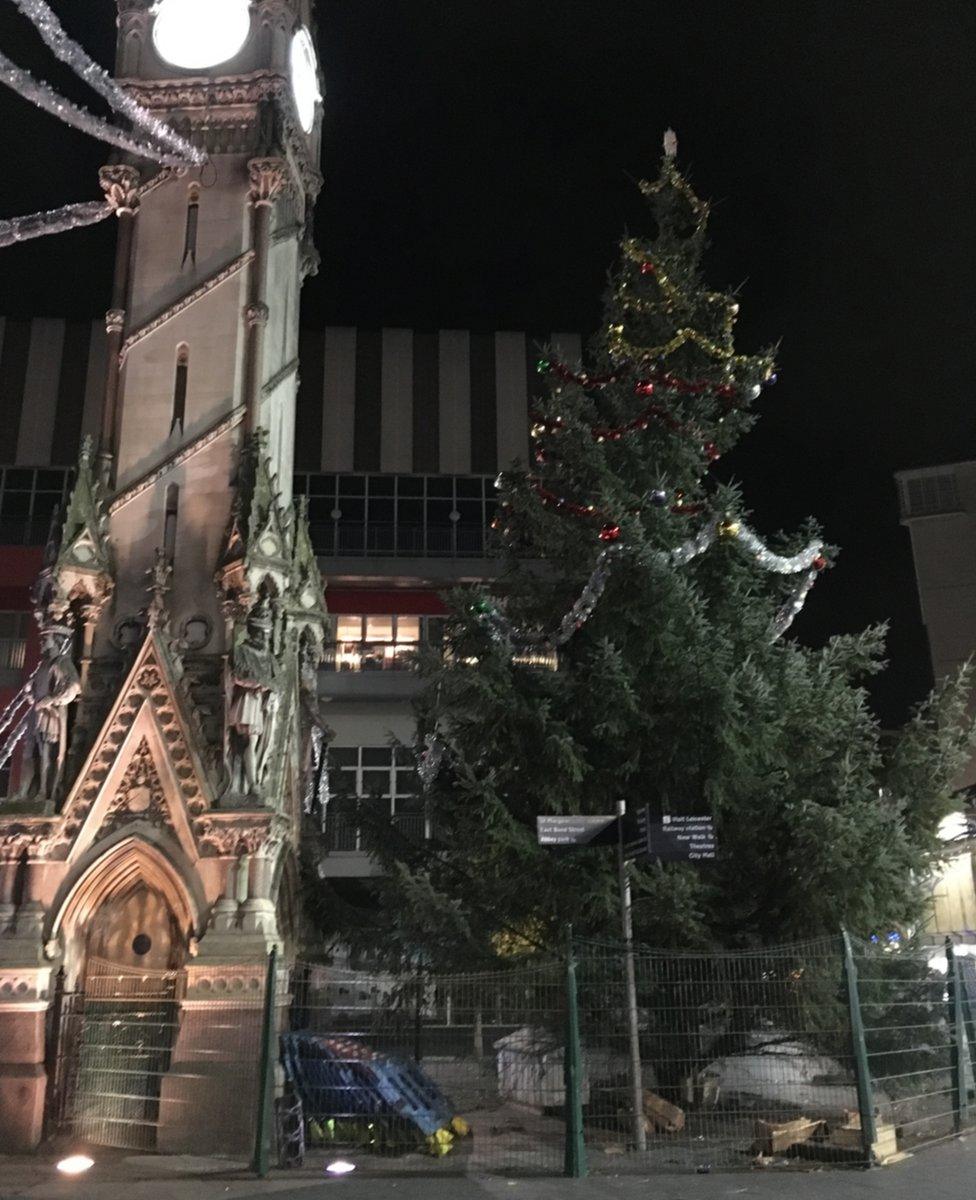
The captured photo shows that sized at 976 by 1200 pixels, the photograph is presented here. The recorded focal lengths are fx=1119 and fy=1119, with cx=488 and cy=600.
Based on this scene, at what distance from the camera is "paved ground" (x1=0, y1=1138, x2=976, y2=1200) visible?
960 centimetres

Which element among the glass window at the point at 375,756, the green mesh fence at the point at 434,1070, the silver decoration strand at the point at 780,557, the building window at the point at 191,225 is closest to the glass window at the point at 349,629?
the glass window at the point at 375,756

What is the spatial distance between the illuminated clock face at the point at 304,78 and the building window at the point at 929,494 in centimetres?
3832

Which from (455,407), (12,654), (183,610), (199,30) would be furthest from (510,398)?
(183,610)

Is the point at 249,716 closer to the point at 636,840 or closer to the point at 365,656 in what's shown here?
the point at 636,840

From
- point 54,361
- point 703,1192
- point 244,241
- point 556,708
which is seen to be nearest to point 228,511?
point 244,241

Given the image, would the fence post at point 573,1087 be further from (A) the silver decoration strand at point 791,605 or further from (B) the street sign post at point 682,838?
(A) the silver decoration strand at point 791,605

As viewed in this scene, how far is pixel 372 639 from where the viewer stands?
1537 inches

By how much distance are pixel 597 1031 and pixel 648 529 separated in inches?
254

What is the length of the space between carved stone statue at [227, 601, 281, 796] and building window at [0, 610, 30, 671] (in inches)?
1023

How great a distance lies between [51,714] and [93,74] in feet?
26.0

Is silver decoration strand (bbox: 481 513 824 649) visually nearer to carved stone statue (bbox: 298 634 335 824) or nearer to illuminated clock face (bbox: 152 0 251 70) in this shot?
carved stone statue (bbox: 298 634 335 824)

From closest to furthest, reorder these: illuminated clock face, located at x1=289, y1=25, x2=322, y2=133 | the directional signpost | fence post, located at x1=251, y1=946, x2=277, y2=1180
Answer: fence post, located at x1=251, y1=946, x2=277, y2=1180, the directional signpost, illuminated clock face, located at x1=289, y1=25, x2=322, y2=133

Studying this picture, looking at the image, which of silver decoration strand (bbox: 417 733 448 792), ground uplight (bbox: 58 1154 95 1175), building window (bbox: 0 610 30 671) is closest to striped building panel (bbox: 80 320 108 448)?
building window (bbox: 0 610 30 671)

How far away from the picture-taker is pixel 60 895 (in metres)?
14.1
